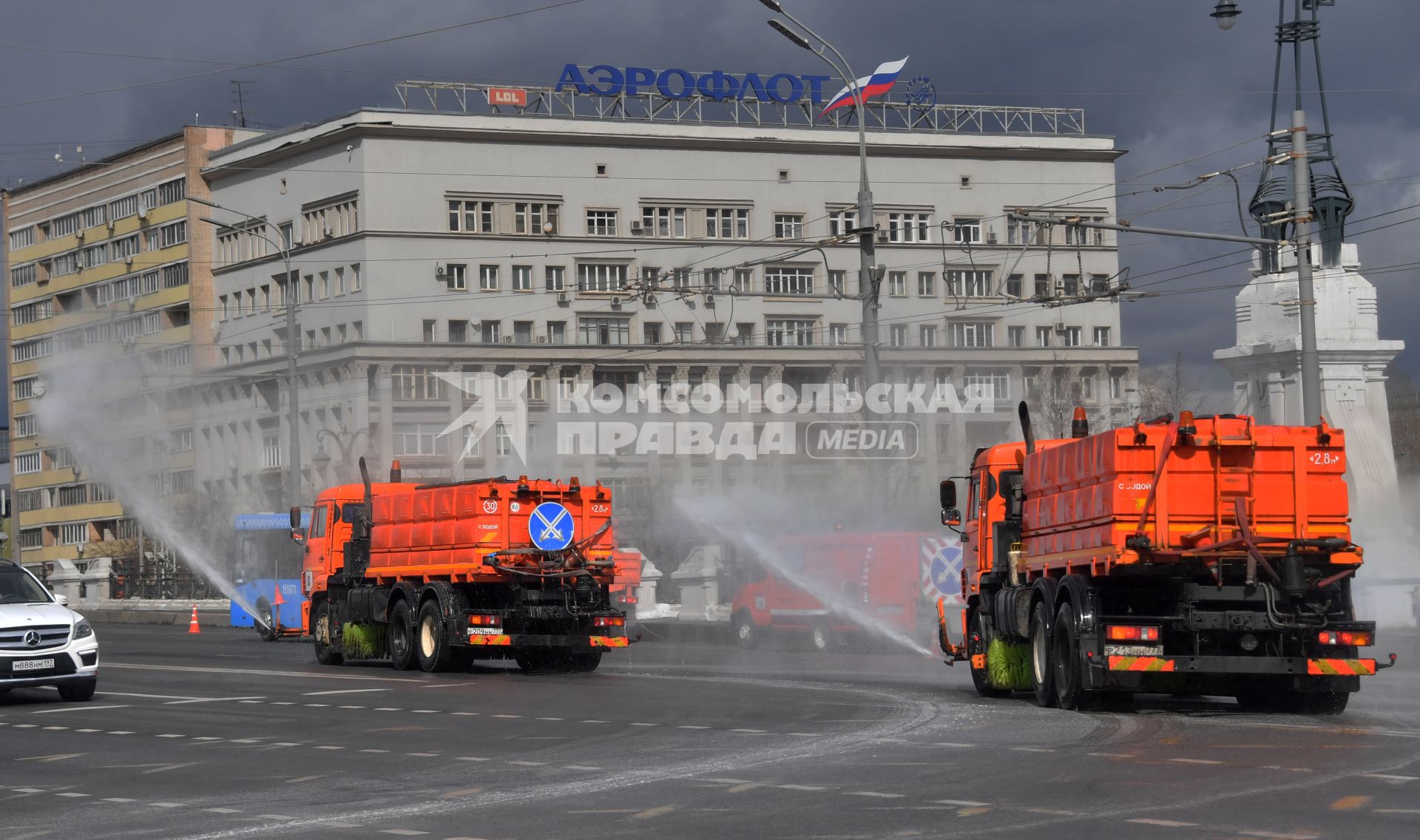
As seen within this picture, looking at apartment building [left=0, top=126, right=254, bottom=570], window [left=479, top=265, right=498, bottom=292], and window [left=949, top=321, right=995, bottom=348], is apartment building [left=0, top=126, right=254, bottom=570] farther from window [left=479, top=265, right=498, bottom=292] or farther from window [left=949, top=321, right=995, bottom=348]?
window [left=949, top=321, right=995, bottom=348]

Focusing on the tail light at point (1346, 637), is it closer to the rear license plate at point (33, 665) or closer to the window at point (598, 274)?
the rear license plate at point (33, 665)

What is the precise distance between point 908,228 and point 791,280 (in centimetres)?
623

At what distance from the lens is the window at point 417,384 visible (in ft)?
251

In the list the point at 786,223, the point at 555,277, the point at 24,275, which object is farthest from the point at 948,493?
the point at 24,275

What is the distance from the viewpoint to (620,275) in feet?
289

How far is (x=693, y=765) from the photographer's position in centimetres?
1411

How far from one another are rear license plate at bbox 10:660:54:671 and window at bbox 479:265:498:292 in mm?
64596

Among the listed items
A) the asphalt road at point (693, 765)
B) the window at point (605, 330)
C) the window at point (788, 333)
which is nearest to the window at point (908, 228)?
the window at point (788, 333)

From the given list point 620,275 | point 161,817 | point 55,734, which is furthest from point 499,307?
point 161,817

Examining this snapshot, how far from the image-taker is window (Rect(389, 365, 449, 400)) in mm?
76438

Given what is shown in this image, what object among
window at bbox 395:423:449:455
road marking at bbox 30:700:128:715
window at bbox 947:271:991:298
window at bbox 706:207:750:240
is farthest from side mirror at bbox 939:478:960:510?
window at bbox 706:207:750:240

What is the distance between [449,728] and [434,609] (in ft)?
32.5

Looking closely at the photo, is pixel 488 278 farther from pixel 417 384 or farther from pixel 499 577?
pixel 499 577

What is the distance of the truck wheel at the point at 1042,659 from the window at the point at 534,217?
69.8 metres
